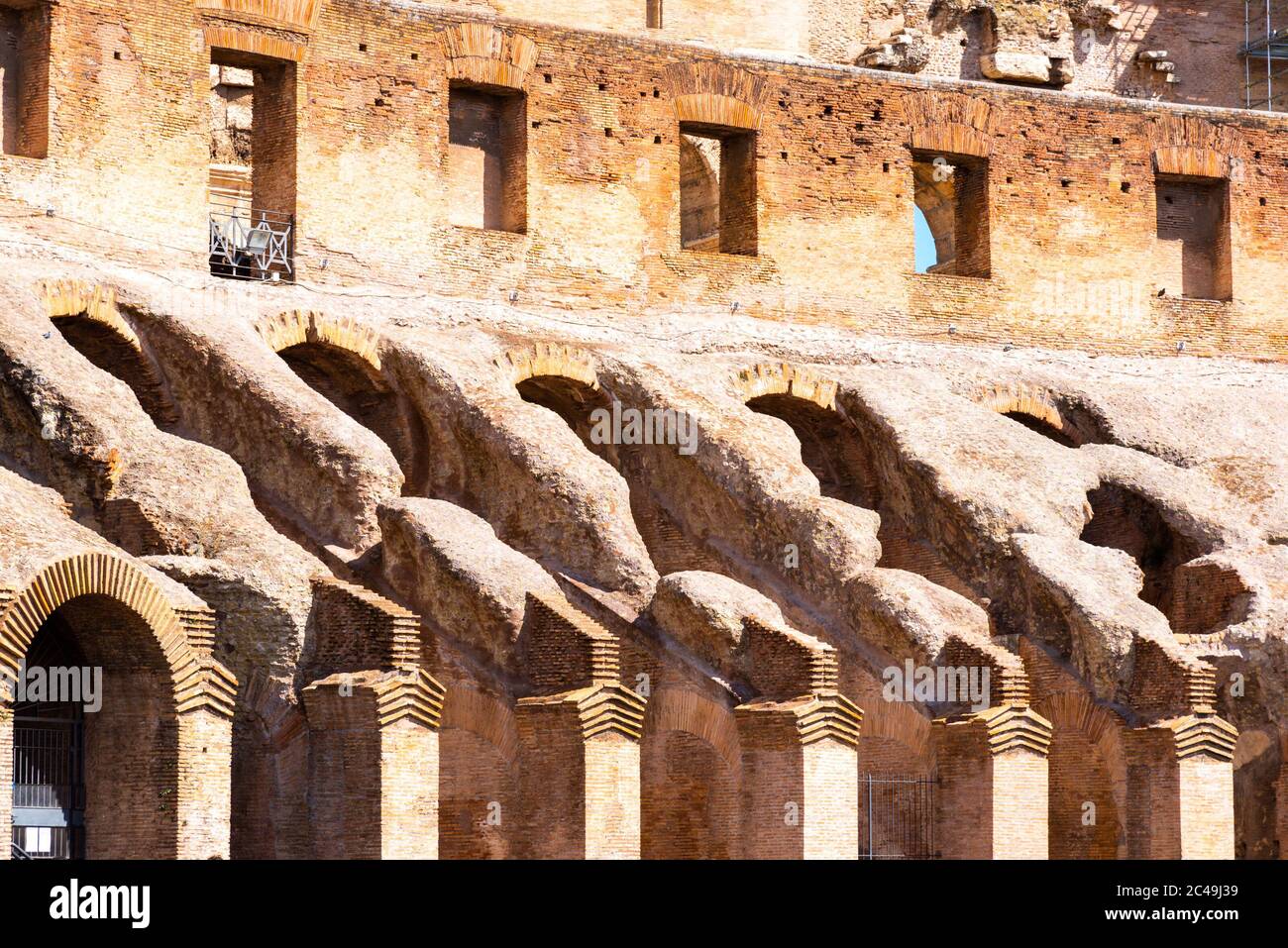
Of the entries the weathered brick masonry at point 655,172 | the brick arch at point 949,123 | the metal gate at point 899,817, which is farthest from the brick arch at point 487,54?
the metal gate at point 899,817

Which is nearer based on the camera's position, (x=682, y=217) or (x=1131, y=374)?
(x=1131, y=374)

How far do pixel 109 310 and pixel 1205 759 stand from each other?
32.4 ft

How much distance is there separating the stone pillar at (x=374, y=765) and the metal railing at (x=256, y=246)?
21.5ft

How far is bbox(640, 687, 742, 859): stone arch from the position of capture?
904 inches

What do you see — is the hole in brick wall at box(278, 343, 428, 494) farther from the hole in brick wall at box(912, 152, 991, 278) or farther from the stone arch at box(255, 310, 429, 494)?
the hole in brick wall at box(912, 152, 991, 278)

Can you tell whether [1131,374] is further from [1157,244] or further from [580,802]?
[580,802]

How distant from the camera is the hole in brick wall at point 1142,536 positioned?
26844 millimetres

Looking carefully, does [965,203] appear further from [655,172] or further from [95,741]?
[95,741]

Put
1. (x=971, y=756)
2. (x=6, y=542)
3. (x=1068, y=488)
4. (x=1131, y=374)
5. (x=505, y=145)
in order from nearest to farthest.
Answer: (x=6, y=542)
(x=971, y=756)
(x=1068, y=488)
(x=505, y=145)
(x=1131, y=374)

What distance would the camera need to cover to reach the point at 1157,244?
103 feet

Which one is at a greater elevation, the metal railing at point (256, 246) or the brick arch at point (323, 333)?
the metal railing at point (256, 246)

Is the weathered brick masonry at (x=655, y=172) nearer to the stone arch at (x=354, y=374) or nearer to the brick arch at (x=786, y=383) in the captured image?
the stone arch at (x=354, y=374)
